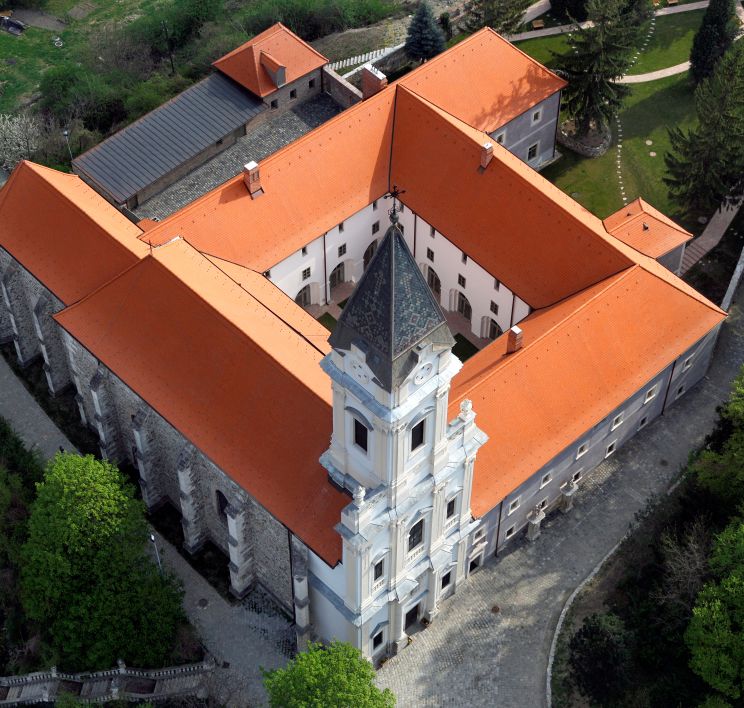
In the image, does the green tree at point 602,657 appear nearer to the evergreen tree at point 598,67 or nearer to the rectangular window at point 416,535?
the rectangular window at point 416,535

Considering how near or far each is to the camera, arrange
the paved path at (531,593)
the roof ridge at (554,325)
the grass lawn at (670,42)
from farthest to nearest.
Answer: the grass lawn at (670,42)
the roof ridge at (554,325)
the paved path at (531,593)

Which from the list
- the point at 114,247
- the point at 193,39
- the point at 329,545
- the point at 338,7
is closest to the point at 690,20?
the point at 338,7

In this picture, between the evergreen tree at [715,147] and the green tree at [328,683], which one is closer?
the green tree at [328,683]

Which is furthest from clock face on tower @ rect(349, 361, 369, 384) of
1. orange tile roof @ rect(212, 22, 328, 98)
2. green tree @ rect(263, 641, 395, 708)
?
orange tile roof @ rect(212, 22, 328, 98)

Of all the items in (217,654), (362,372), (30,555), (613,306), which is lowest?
(217,654)

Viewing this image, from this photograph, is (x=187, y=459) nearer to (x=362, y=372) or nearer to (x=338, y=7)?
(x=362, y=372)

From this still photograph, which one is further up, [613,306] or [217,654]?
[613,306]

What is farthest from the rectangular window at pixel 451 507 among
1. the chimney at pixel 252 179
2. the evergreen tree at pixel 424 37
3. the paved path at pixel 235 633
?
the evergreen tree at pixel 424 37

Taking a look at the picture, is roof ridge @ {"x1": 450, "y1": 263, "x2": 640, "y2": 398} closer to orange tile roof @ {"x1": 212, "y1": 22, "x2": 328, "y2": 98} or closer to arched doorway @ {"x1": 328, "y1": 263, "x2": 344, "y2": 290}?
arched doorway @ {"x1": 328, "y1": 263, "x2": 344, "y2": 290}

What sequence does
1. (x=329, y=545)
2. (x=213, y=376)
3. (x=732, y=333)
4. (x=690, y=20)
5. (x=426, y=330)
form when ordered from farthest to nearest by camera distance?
(x=690, y=20) < (x=732, y=333) < (x=213, y=376) < (x=329, y=545) < (x=426, y=330)
